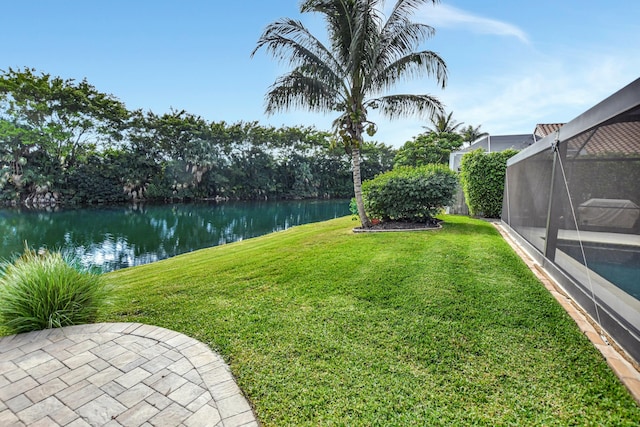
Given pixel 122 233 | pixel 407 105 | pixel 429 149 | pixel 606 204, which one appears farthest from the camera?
pixel 429 149

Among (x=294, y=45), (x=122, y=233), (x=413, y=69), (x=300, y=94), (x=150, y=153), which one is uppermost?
(x=150, y=153)

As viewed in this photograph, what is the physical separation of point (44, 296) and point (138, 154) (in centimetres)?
2922

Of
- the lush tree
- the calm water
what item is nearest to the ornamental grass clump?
the calm water

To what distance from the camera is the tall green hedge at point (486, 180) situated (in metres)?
8.99

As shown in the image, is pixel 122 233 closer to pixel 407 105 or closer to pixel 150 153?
pixel 407 105

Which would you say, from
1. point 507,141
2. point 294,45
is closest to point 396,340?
point 294,45

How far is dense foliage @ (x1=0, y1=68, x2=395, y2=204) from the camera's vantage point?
22781 millimetres

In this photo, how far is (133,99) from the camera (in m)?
27.9

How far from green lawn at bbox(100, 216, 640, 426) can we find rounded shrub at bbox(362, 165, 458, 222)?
2.97 meters

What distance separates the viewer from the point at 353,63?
7246 millimetres

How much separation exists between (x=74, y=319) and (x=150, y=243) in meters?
10.3

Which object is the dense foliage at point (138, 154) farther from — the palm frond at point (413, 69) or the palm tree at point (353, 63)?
the palm frond at point (413, 69)

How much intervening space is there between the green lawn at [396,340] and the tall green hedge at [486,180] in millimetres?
5166

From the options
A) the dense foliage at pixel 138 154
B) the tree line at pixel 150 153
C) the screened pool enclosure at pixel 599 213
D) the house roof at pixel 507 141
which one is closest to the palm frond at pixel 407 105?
the screened pool enclosure at pixel 599 213
